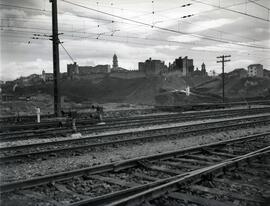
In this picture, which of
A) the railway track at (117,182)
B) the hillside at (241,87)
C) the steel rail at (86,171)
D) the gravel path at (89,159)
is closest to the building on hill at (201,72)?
the hillside at (241,87)

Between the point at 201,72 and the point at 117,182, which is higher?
the point at 201,72

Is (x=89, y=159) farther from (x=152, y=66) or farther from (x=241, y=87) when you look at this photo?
(x=152, y=66)

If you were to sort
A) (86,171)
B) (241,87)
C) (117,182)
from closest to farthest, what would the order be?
(117,182) → (86,171) → (241,87)

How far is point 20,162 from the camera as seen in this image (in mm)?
9180

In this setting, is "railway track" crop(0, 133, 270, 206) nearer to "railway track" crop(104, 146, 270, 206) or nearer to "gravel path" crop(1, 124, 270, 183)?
"railway track" crop(104, 146, 270, 206)

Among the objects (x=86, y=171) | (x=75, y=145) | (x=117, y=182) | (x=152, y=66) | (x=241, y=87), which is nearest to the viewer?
(x=117, y=182)

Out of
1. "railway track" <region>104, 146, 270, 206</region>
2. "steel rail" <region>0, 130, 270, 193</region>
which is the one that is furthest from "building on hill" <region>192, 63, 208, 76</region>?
"railway track" <region>104, 146, 270, 206</region>

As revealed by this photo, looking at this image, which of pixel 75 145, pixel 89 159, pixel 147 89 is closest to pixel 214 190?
pixel 89 159

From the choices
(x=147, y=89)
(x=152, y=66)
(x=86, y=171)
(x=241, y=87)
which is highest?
(x=152, y=66)

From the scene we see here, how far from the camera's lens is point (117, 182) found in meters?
6.58

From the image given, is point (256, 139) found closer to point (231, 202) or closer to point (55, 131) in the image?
point (231, 202)

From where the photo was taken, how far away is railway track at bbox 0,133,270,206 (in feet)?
18.1

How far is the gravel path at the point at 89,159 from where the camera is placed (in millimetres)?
7993

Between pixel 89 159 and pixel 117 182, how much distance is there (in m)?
3.08
